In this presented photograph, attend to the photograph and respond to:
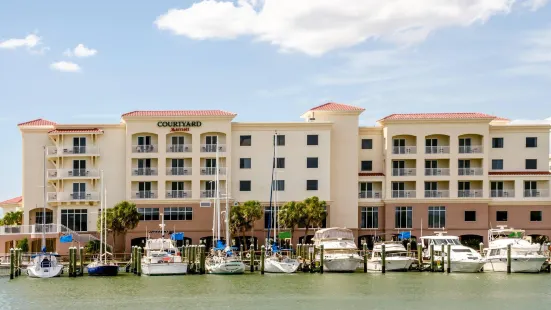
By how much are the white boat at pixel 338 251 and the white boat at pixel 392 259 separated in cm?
147

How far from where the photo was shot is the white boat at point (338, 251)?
3012 inches

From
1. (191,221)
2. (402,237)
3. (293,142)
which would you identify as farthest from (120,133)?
(402,237)

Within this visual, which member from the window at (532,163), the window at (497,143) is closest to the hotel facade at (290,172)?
the window at (532,163)

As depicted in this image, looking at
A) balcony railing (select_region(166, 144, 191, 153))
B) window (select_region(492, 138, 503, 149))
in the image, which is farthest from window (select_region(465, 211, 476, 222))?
balcony railing (select_region(166, 144, 191, 153))

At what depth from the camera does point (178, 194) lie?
9419cm

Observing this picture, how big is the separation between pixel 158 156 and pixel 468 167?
32.4m

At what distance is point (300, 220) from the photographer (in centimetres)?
9006

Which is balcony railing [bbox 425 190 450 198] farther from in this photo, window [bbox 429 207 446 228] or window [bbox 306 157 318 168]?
window [bbox 306 157 318 168]

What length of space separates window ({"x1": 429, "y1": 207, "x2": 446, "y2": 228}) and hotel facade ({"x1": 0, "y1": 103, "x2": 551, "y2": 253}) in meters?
0.10

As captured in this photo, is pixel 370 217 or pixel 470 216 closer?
pixel 470 216

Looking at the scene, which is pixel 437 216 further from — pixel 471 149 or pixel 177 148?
pixel 177 148

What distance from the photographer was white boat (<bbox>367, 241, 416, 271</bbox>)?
7688 centimetres

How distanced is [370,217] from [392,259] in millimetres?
20055

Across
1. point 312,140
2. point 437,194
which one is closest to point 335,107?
point 312,140
